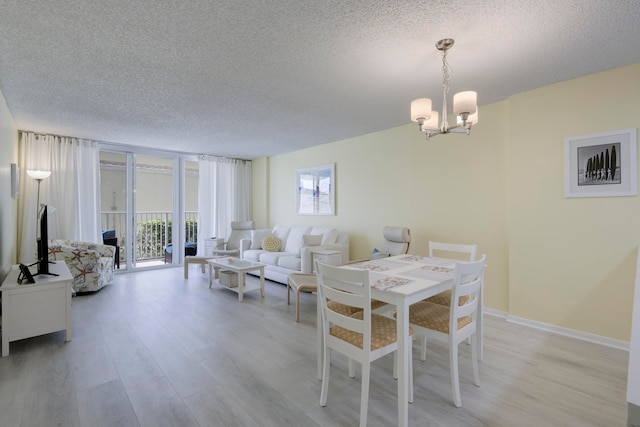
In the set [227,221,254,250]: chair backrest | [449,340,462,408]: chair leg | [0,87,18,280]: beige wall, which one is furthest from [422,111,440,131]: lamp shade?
[227,221,254,250]: chair backrest

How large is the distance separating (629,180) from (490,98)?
4.76ft

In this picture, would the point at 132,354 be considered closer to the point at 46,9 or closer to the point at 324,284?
the point at 324,284

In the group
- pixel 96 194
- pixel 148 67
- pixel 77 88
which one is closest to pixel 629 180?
pixel 148 67

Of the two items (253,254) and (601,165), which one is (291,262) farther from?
(601,165)

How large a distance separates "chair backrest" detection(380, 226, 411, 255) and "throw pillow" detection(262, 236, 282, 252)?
86.1 inches

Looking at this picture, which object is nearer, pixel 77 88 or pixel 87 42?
pixel 87 42

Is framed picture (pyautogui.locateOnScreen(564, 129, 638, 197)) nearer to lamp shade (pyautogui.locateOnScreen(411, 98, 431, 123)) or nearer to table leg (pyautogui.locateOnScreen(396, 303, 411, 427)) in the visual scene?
lamp shade (pyautogui.locateOnScreen(411, 98, 431, 123))

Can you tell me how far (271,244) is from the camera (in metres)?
5.42

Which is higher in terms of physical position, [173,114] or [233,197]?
[173,114]

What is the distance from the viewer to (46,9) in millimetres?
1819

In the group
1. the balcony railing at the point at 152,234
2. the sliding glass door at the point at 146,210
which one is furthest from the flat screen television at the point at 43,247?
the balcony railing at the point at 152,234

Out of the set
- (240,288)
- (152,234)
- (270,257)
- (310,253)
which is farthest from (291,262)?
(152,234)

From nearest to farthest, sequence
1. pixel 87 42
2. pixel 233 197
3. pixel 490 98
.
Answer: pixel 87 42 < pixel 490 98 < pixel 233 197

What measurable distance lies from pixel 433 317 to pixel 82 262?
15.1ft
